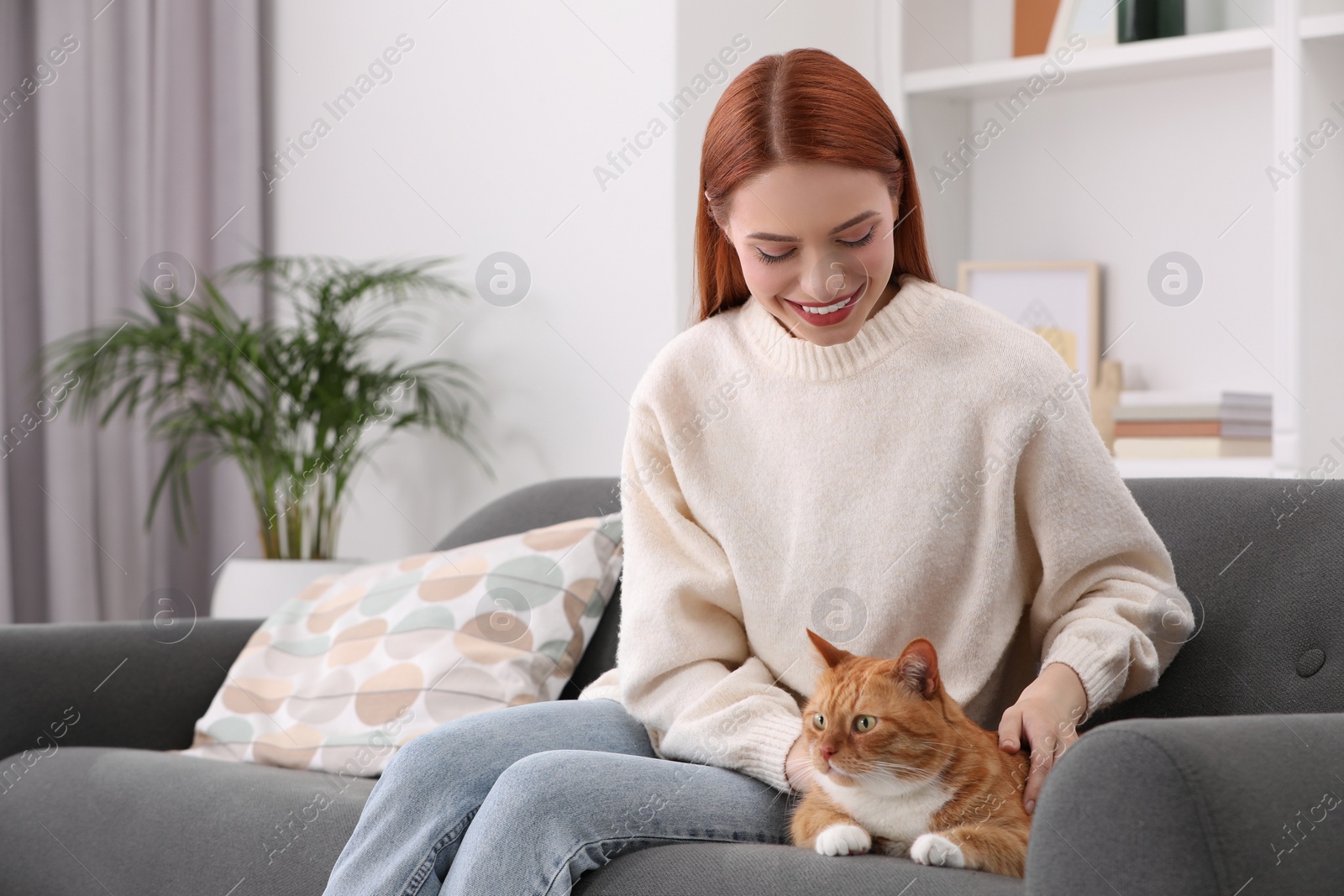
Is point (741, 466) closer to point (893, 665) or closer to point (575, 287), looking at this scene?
point (893, 665)

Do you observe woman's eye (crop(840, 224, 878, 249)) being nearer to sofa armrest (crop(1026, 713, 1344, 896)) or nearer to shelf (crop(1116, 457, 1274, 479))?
sofa armrest (crop(1026, 713, 1344, 896))

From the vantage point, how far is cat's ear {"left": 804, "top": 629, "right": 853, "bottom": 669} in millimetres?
1071

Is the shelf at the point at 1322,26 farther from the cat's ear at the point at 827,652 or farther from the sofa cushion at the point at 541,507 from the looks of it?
the cat's ear at the point at 827,652

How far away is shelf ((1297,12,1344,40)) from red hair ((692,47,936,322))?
112 centimetres

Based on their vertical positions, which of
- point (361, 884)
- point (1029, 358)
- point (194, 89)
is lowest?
point (361, 884)

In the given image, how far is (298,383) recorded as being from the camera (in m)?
2.58

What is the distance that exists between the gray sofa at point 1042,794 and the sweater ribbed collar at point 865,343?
0.37m

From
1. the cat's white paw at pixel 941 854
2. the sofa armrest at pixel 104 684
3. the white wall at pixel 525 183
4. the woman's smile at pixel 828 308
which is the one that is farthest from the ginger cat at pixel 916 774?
the white wall at pixel 525 183

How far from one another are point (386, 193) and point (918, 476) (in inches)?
77.1

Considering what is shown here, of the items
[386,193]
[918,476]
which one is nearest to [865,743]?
[918,476]

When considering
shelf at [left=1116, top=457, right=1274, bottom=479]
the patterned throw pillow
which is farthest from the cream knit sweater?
shelf at [left=1116, top=457, right=1274, bottom=479]

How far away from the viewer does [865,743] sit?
1.00 metres

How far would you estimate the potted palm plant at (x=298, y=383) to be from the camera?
8.36ft

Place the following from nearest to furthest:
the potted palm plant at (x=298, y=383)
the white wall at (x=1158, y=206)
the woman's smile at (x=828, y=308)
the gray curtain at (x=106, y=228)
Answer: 1. the woman's smile at (x=828, y=308)
2. the white wall at (x=1158, y=206)
3. the potted palm plant at (x=298, y=383)
4. the gray curtain at (x=106, y=228)
